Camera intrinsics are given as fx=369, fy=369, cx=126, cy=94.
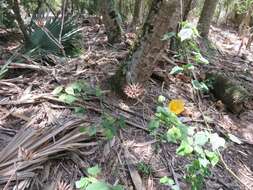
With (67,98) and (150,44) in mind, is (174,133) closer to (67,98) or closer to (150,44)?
(67,98)

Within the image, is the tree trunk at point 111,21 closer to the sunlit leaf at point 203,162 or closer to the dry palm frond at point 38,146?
the dry palm frond at point 38,146

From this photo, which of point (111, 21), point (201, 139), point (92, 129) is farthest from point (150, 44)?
point (111, 21)

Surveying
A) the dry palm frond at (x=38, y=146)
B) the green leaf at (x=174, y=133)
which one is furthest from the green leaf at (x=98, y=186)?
the dry palm frond at (x=38, y=146)

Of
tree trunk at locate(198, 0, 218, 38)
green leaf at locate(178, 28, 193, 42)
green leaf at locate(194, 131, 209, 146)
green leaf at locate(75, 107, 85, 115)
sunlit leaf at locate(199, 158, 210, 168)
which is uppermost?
green leaf at locate(178, 28, 193, 42)

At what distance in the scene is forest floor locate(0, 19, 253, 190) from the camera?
8.52 feet

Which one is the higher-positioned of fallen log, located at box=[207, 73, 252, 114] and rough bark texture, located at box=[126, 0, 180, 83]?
rough bark texture, located at box=[126, 0, 180, 83]

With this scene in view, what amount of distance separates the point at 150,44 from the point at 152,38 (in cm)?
6

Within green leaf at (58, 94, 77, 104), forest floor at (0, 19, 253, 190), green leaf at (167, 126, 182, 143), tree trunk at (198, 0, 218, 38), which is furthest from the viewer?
tree trunk at (198, 0, 218, 38)

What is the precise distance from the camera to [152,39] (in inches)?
129

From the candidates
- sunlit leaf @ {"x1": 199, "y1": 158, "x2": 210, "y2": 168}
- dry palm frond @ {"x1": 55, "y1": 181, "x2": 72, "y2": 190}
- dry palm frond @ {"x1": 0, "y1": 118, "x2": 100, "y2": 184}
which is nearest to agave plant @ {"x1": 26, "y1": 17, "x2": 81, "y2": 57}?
dry palm frond @ {"x1": 0, "y1": 118, "x2": 100, "y2": 184}

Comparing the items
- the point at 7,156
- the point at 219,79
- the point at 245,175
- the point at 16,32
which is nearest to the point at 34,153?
the point at 7,156

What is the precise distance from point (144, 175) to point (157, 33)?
1242 mm

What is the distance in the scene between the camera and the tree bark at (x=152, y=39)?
313 cm

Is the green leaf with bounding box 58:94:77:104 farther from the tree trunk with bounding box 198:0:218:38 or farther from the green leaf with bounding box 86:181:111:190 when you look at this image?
the tree trunk with bounding box 198:0:218:38
